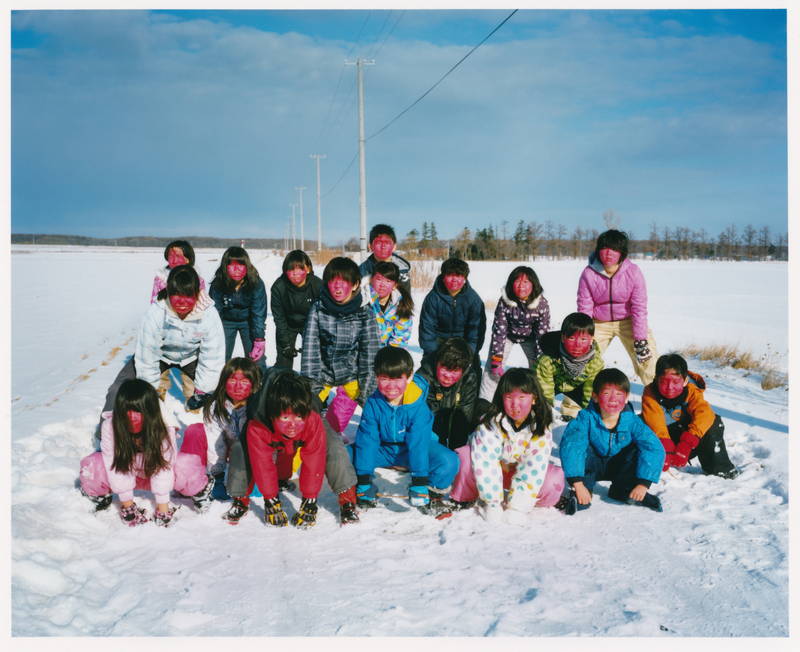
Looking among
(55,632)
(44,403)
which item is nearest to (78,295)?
(44,403)

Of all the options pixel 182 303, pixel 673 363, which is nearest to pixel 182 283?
pixel 182 303

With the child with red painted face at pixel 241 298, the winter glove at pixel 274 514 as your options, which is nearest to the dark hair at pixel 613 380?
the winter glove at pixel 274 514

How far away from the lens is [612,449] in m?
3.94

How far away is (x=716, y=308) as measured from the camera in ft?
56.1

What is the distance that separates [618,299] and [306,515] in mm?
3388

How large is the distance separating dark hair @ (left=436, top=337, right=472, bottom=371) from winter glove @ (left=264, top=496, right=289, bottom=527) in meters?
1.48

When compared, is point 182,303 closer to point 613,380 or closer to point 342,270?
point 342,270

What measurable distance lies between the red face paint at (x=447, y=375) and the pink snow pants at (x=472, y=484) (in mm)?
629

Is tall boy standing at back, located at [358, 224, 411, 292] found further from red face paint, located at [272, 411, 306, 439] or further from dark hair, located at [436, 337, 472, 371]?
red face paint, located at [272, 411, 306, 439]

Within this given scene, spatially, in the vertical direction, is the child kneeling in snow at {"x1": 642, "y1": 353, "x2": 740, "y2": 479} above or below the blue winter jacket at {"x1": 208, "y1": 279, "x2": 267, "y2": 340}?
below

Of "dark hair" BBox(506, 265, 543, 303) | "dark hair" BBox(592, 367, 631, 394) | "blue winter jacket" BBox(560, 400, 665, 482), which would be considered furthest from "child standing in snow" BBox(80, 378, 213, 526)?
"dark hair" BBox(506, 265, 543, 303)

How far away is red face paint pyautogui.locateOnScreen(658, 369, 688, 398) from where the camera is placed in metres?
4.25

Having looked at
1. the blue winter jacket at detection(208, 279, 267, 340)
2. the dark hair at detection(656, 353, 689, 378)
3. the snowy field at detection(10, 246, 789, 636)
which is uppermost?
the blue winter jacket at detection(208, 279, 267, 340)

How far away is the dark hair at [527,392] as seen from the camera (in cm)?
362
